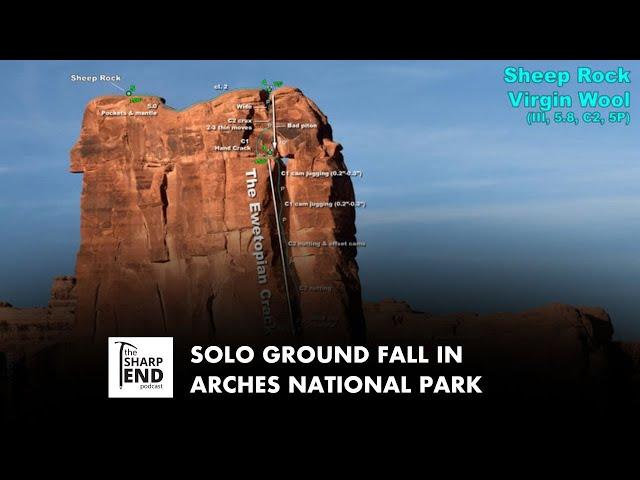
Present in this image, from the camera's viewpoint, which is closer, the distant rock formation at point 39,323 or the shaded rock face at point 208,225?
the shaded rock face at point 208,225

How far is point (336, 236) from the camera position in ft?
91.6

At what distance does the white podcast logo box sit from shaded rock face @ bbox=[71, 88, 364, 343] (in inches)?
137

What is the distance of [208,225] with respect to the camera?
1158 inches

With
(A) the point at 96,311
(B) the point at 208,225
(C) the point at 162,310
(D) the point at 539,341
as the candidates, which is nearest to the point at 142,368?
(C) the point at 162,310

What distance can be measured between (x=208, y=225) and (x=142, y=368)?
214 inches

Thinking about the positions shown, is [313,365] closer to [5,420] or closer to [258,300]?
[258,300]

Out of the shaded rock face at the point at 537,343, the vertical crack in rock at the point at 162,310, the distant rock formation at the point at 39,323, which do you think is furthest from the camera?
the distant rock formation at the point at 39,323

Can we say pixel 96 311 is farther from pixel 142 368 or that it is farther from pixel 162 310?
pixel 142 368

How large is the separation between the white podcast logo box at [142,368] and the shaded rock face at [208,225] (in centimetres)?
349

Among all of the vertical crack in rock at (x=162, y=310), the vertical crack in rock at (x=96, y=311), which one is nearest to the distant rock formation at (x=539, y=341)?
the vertical crack in rock at (x=162, y=310)

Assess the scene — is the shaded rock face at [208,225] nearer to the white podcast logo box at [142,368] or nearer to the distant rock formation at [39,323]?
the white podcast logo box at [142,368]

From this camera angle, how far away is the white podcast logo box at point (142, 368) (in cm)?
2477

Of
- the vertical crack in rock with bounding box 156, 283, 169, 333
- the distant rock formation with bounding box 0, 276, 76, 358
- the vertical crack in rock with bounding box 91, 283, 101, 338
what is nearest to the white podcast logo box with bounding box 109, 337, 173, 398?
the vertical crack in rock with bounding box 156, 283, 169, 333

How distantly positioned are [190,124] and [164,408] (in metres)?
6.99
